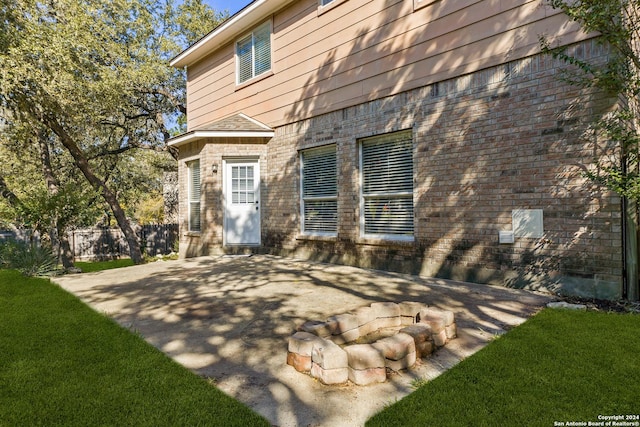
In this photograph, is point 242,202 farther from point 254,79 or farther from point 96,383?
point 96,383

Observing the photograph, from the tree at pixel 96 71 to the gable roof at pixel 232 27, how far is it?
2.60 metres

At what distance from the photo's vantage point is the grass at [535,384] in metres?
2.06

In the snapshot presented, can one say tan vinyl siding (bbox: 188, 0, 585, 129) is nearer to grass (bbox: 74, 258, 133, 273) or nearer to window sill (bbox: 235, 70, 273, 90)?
window sill (bbox: 235, 70, 273, 90)

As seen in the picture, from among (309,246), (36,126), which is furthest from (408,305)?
(36,126)

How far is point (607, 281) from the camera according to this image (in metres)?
4.35

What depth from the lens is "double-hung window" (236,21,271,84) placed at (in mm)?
9250

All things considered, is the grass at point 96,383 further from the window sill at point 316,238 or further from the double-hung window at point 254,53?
the double-hung window at point 254,53

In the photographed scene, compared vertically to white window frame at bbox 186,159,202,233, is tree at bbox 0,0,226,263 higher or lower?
higher

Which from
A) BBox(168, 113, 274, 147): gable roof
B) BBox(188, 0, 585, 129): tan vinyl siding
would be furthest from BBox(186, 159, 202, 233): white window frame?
BBox(188, 0, 585, 129): tan vinyl siding

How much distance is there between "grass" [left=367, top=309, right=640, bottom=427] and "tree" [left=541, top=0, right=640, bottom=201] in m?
1.91

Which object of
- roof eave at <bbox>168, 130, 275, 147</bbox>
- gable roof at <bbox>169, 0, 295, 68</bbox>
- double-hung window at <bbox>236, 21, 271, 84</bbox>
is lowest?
roof eave at <bbox>168, 130, 275, 147</bbox>

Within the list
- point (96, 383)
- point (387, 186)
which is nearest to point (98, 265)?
point (387, 186)

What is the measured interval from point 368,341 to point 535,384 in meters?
1.26

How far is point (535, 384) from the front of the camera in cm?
238
